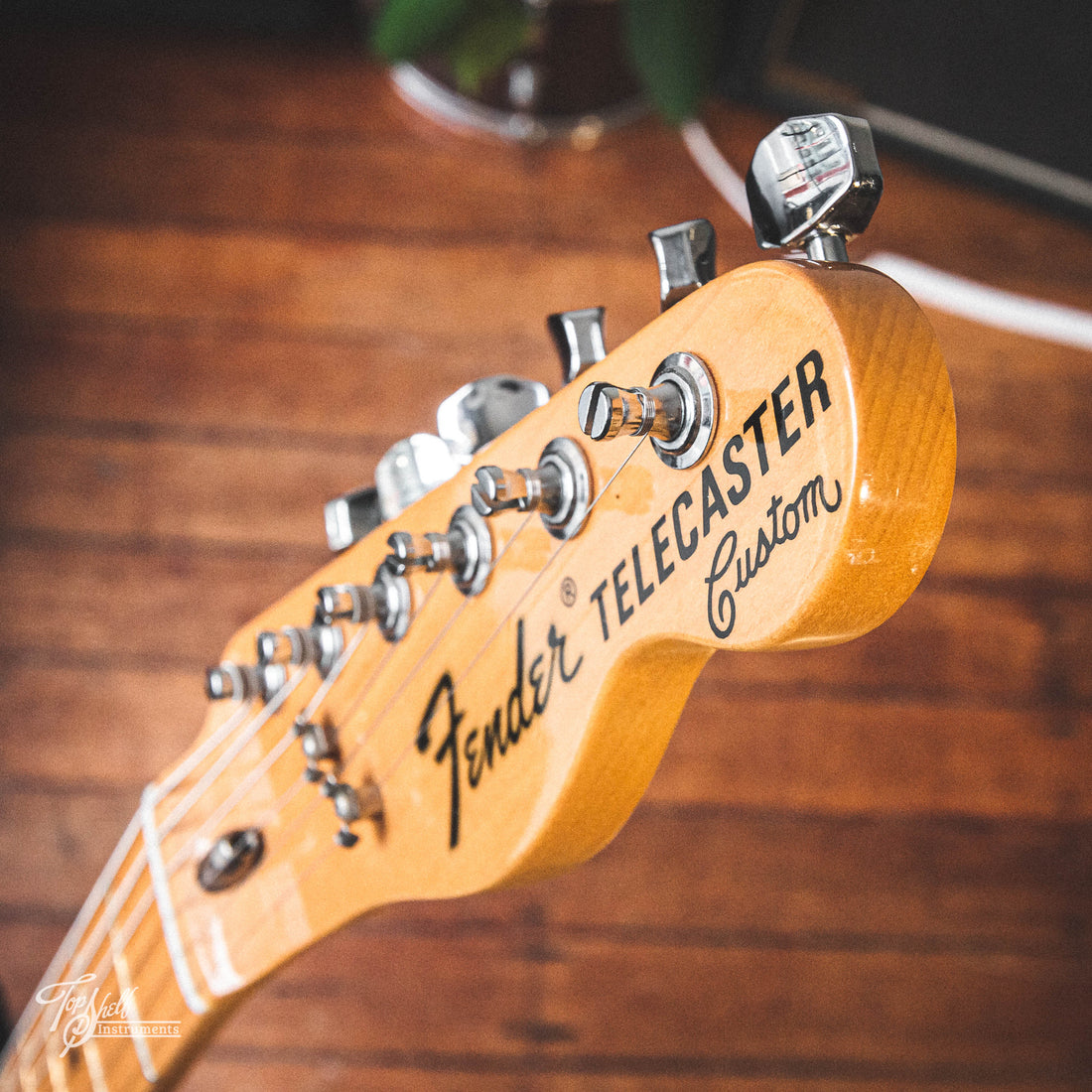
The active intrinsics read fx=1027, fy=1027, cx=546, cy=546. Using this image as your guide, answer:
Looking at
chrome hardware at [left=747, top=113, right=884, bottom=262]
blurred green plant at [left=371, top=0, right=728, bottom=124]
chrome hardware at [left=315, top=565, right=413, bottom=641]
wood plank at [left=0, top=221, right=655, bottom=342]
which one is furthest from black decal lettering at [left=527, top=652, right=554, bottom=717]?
blurred green plant at [left=371, top=0, right=728, bottom=124]

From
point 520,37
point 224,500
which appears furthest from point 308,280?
point 520,37

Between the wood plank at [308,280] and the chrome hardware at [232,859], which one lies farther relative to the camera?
the wood plank at [308,280]

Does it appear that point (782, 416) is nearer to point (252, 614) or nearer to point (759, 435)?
Answer: point (759, 435)

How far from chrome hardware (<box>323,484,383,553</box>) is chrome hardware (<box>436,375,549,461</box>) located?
101 mm

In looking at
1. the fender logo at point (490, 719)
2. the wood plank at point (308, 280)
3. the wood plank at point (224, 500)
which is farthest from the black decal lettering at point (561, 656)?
the wood plank at point (308, 280)

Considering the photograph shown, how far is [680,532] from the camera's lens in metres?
0.39

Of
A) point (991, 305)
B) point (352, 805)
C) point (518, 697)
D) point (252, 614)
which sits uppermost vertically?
point (518, 697)

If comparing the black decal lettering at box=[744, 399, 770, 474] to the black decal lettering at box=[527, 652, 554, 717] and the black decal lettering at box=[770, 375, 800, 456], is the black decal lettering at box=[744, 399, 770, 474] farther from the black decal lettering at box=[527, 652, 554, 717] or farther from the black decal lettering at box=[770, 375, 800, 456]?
the black decal lettering at box=[527, 652, 554, 717]

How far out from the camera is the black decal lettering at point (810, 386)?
314mm

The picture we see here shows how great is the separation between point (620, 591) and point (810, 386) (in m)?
0.13

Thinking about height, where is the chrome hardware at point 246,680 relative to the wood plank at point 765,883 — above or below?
above

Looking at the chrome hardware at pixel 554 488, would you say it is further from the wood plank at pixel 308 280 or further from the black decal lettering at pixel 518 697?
the wood plank at pixel 308 280

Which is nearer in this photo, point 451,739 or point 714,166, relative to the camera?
point 451,739

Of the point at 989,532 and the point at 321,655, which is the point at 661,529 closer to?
the point at 321,655
